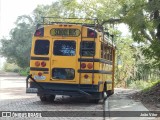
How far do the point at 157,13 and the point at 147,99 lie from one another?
3439 mm

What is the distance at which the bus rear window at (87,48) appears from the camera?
45.3 feet

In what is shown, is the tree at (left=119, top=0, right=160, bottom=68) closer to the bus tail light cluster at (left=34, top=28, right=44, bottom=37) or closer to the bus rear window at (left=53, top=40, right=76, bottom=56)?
the bus rear window at (left=53, top=40, right=76, bottom=56)

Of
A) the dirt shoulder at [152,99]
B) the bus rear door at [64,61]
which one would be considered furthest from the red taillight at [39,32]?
the dirt shoulder at [152,99]

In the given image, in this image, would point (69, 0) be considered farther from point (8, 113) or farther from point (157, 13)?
point (8, 113)

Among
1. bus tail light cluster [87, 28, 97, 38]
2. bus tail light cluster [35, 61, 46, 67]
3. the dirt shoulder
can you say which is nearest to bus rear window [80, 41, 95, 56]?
bus tail light cluster [87, 28, 97, 38]

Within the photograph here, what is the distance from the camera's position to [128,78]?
37.6m

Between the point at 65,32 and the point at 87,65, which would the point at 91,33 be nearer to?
the point at 65,32

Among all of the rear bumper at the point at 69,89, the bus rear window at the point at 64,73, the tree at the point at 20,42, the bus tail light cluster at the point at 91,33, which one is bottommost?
the rear bumper at the point at 69,89

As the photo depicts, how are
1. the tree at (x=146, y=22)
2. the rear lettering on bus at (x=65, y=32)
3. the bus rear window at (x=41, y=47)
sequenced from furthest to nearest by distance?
the tree at (x=146, y=22) → the bus rear window at (x=41, y=47) → the rear lettering on bus at (x=65, y=32)

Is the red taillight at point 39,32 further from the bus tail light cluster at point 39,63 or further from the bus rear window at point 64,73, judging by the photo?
the bus rear window at point 64,73

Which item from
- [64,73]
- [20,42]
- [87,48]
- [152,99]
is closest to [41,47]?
[64,73]

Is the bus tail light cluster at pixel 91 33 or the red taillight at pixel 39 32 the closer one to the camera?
the bus tail light cluster at pixel 91 33

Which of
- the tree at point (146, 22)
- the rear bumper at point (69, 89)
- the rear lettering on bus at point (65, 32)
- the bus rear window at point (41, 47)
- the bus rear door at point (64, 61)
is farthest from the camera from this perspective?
the tree at point (146, 22)

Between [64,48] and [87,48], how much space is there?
0.84 meters
